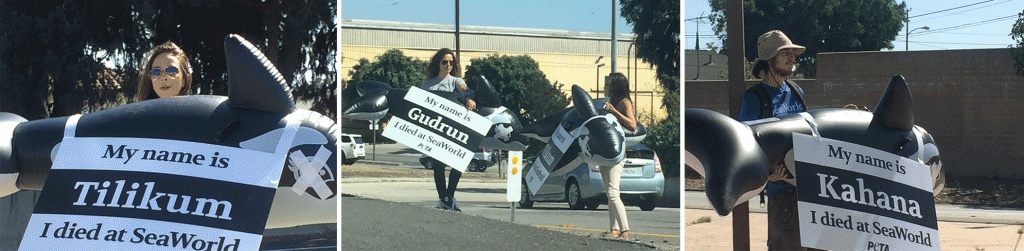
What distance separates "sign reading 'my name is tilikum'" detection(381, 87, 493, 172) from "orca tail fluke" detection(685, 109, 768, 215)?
1.40 m

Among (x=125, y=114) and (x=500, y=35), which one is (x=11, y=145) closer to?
(x=125, y=114)

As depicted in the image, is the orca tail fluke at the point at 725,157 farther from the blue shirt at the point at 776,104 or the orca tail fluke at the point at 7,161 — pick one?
the orca tail fluke at the point at 7,161

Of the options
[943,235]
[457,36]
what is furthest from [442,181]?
[943,235]

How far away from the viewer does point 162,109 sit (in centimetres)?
278

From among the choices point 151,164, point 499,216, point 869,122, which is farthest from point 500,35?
point 151,164

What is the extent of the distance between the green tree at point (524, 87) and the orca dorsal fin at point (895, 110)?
1.36 metres

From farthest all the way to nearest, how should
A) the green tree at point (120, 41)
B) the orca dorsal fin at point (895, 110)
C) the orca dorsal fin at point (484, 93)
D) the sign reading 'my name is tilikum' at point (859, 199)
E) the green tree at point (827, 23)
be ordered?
the green tree at point (827, 23) < the green tree at point (120, 41) < the orca dorsal fin at point (484, 93) < the orca dorsal fin at point (895, 110) < the sign reading 'my name is tilikum' at point (859, 199)

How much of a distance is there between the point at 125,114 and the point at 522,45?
187 cm

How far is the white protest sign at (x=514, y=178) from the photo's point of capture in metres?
4.44

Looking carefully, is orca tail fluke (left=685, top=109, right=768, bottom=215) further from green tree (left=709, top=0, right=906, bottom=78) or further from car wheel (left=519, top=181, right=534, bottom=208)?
green tree (left=709, top=0, right=906, bottom=78)

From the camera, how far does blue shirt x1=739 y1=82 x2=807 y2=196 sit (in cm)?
380

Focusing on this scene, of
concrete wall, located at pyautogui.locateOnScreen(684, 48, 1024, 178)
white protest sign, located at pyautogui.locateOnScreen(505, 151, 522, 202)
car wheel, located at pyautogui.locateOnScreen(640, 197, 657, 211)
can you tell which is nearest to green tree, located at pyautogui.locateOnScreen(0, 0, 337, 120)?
white protest sign, located at pyautogui.locateOnScreen(505, 151, 522, 202)

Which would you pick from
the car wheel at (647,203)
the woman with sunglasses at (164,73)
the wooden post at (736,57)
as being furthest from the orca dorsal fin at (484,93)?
the woman with sunglasses at (164,73)

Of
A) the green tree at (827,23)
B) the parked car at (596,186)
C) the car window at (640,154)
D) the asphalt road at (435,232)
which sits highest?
the green tree at (827,23)
